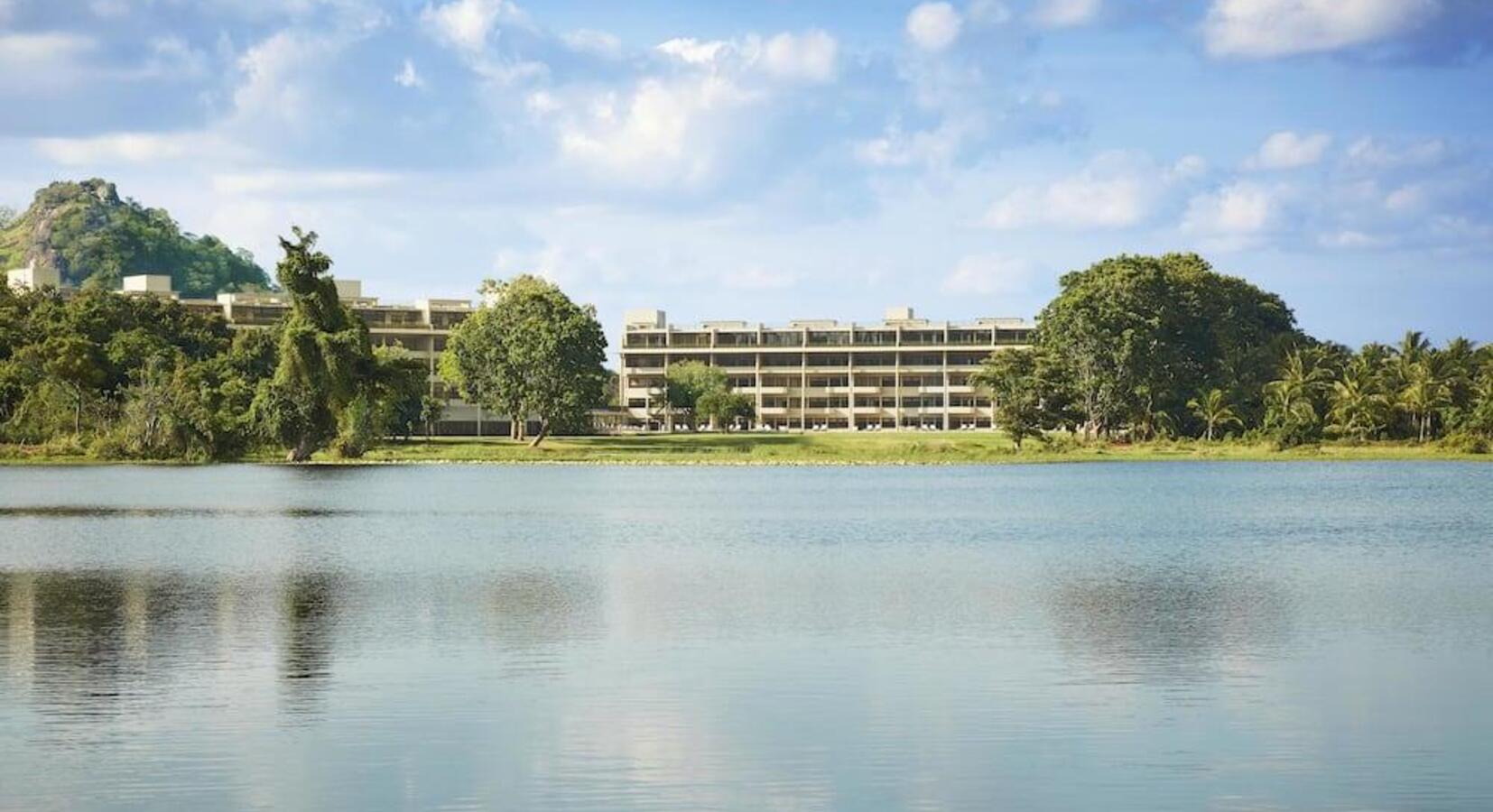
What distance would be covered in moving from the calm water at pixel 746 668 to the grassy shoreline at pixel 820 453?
240 feet

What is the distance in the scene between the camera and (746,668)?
30297mm

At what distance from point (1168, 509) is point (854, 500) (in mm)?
15604

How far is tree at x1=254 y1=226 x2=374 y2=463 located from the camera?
127 m

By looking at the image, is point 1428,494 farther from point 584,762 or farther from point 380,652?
point 584,762

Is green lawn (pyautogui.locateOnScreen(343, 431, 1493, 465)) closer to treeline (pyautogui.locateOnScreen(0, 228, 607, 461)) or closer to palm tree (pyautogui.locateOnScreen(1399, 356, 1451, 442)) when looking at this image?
palm tree (pyautogui.locateOnScreen(1399, 356, 1451, 442))

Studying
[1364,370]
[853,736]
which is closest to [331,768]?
[853,736]

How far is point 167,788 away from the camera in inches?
822

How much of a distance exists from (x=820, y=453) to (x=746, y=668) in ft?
424

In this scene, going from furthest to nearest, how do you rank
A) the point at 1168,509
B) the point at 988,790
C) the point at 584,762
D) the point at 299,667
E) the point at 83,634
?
the point at 1168,509 → the point at 83,634 → the point at 299,667 → the point at 584,762 → the point at 988,790

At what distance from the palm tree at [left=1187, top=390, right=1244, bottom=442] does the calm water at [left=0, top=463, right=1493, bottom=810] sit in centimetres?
8188

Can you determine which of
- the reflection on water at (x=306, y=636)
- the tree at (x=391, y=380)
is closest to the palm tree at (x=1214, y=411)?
the tree at (x=391, y=380)

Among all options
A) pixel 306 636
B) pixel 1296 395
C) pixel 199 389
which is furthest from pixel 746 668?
pixel 1296 395

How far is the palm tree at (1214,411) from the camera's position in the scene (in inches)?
5807

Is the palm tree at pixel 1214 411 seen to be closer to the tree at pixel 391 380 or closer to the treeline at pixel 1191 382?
the treeline at pixel 1191 382
